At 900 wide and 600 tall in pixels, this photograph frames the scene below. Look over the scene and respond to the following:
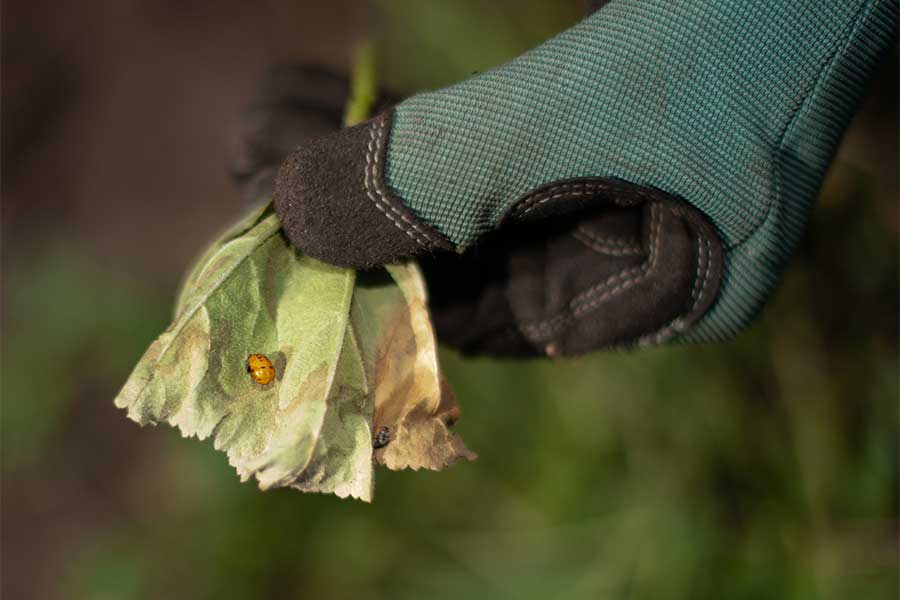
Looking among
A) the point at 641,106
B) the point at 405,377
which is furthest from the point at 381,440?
the point at 641,106

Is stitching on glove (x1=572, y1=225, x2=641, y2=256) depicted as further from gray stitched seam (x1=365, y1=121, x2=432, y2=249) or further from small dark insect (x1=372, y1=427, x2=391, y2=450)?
small dark insect (x1=372, y1=427, x2=391, y2=450)

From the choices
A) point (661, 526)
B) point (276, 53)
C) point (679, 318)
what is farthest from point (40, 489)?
point (679, 318)

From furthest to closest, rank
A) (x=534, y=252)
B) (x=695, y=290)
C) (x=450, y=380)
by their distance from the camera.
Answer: (x=450, y=380) → (x=534, y=252) → (x=695, y=290)

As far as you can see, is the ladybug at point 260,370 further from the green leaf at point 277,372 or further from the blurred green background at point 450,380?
the blurred green background at point 450,380

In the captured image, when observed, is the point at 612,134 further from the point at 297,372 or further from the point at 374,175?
the point at 297,372

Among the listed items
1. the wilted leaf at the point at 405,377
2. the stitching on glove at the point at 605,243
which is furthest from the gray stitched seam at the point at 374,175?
the stitching on glove at the point at 605,243

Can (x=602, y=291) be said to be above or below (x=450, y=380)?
above

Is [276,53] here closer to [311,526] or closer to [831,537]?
[311,526]
